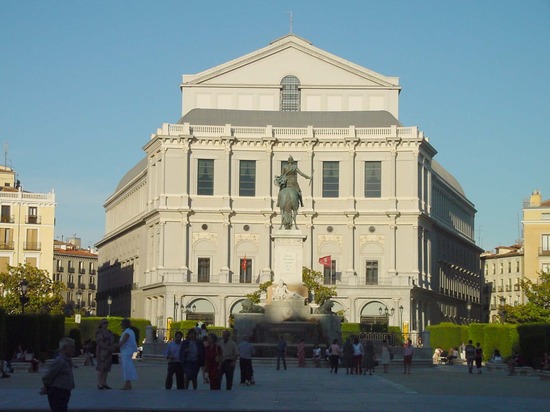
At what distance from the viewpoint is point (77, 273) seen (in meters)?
182

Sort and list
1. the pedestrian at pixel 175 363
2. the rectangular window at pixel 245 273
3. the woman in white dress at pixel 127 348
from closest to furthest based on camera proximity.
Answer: the woman in white dress at pixel 127 348
the pedestrian at pixel 175 363
the rectangular window at pixel 245 273

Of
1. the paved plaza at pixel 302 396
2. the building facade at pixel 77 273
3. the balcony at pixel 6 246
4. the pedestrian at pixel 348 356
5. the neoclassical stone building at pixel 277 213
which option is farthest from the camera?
the building facade at pixel 77 273

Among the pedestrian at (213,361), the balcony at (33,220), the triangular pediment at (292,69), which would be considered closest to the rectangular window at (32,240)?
the balcony at (33,220)

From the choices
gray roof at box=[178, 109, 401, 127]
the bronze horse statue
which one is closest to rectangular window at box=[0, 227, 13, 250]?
gray roof at box=[178, 109, 401, 127]

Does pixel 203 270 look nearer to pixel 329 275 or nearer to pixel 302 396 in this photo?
pixel 329 275

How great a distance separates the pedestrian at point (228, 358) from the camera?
1436 inches

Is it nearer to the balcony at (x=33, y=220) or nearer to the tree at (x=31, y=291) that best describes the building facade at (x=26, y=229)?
the balcony at (x=33, y=220)

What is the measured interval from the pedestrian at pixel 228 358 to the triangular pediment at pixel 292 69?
95.3 meters

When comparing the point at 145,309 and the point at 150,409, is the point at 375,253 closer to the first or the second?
the point at 145,309

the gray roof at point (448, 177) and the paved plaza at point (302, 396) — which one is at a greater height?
the gray roof at point (448, 177)

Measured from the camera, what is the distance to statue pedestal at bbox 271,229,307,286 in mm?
60156

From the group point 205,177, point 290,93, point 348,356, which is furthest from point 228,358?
point 290,93

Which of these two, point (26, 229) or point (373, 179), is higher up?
point (373, 179)

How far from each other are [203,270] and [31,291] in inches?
731
